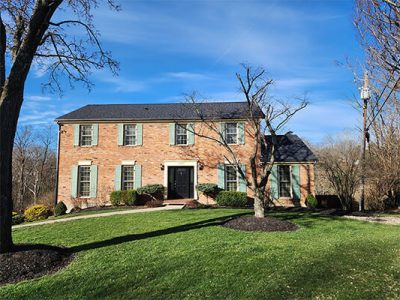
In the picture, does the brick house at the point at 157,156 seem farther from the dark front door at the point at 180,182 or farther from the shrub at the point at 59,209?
the shrub at the point at 59,209

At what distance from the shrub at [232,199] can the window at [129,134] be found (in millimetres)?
6580

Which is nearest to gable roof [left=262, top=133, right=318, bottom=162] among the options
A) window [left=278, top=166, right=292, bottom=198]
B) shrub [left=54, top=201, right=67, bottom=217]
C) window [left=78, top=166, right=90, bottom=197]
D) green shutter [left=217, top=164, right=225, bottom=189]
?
window [left=278, top=166, right=292, bottom=198]

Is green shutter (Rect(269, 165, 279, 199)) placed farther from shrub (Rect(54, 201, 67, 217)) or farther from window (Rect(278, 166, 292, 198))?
shrub (Rect(54, 201, 67, 217))

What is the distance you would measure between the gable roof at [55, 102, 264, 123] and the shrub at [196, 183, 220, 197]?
418cm

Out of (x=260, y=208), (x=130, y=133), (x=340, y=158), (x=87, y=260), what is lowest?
(x=87, y=260)

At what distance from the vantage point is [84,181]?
64.7 feet

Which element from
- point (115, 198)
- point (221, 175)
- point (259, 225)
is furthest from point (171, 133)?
point (259, 225)

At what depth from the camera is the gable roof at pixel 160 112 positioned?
19.9 m

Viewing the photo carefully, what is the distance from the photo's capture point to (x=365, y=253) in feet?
→ 23.5

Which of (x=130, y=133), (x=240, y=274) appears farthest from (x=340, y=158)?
(x=240, y=274)

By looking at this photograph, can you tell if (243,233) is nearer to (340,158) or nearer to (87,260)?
(87,260)

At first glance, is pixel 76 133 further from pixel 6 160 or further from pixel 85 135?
pixel 6 160

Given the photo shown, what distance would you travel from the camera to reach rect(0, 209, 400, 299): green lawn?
201 inches

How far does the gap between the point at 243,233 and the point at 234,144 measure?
10.6 m
